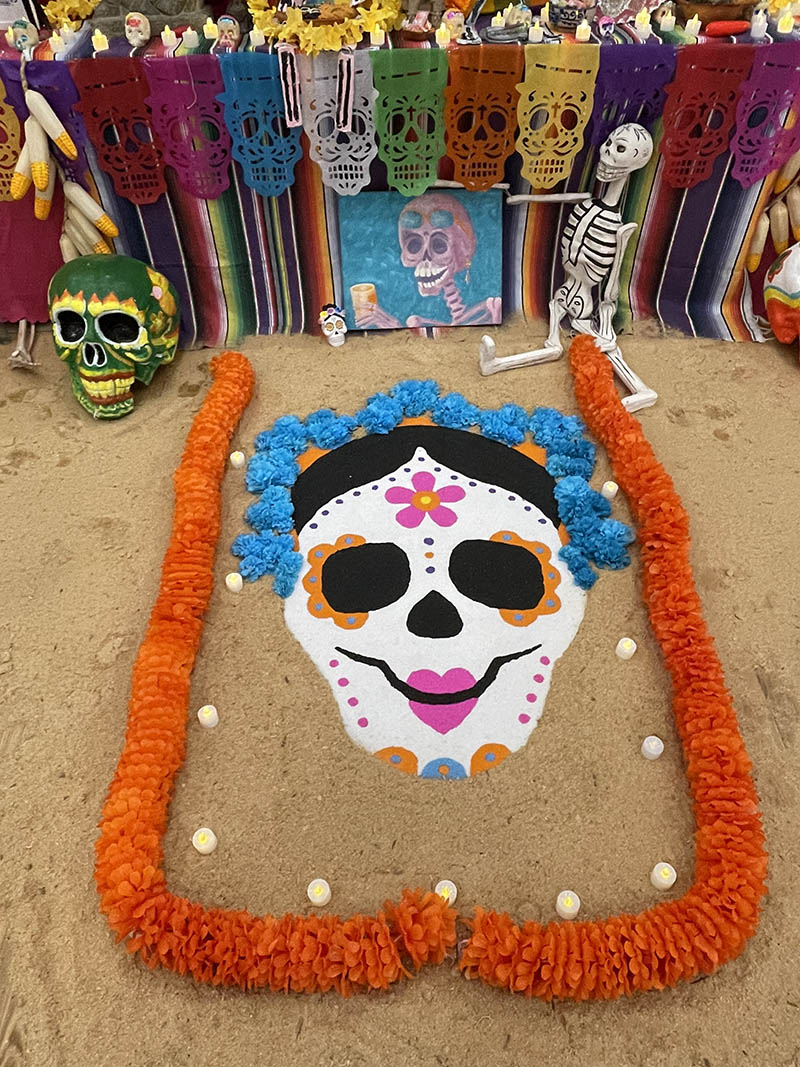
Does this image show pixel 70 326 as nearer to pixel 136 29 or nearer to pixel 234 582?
pixel 136 29

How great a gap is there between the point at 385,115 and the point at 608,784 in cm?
172

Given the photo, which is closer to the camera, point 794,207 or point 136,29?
point 136,29

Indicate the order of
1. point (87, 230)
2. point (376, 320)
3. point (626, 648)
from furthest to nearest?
point (376, 320)
point (87, 230)
point (626, 648)

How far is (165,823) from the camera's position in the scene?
1340mm

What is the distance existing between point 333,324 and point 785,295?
1355 mm

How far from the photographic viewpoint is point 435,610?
166cm

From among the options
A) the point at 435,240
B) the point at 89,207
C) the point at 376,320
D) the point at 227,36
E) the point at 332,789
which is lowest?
the point at 332,789

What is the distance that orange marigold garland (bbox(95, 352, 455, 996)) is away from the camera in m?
1.15

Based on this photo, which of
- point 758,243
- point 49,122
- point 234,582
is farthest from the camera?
point 758,243

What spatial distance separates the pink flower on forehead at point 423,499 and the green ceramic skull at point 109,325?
0.80 metres

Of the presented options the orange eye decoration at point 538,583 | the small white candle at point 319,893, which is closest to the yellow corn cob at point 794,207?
the orange eye decoration at point 538,583

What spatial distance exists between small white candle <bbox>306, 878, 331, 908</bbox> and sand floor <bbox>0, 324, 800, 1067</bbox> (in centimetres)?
3

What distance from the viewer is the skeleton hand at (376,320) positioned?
7.62 feet

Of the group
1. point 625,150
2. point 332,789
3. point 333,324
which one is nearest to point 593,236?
point 625,150
